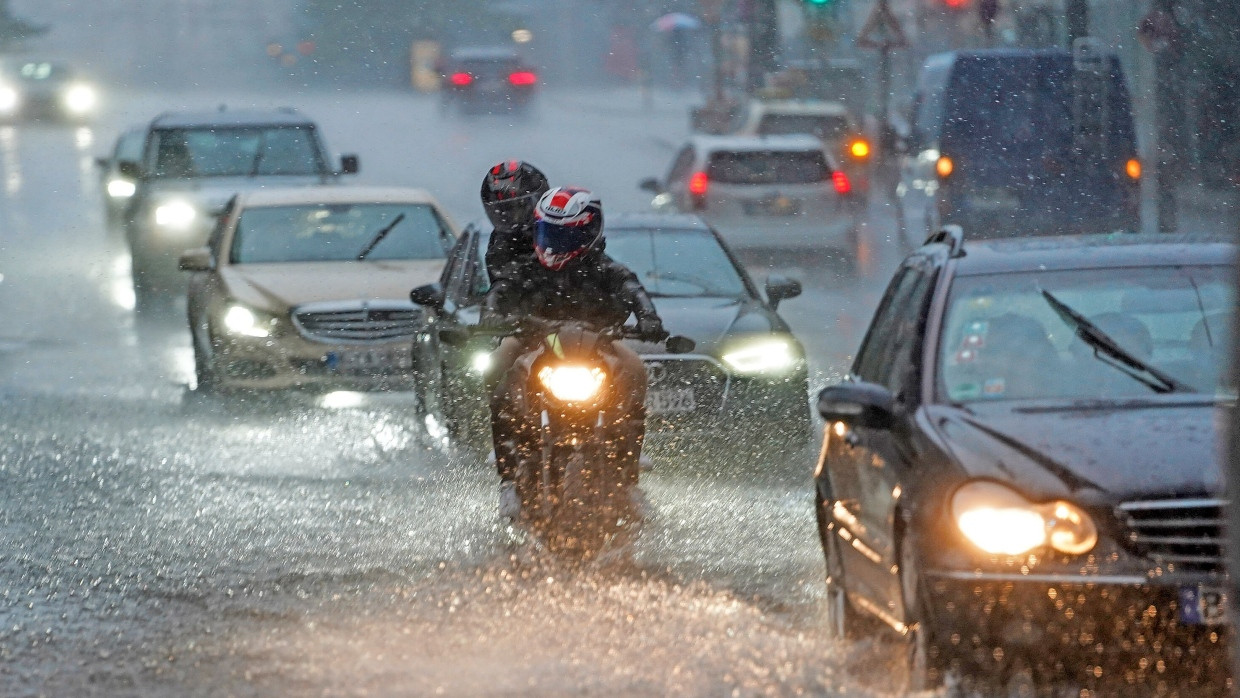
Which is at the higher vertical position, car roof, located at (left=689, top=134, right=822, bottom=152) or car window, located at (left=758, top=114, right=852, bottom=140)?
car roof, located at (left=689, top=134, right=822, bottom=152)

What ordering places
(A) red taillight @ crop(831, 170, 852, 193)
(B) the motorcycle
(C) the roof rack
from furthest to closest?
(A) red taillight @ crop(831, 170, 852, 193), (B) the motorcycle, (C) the roof rack

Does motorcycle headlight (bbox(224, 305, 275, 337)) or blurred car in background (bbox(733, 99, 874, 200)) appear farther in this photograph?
blurred car in background (bbox(733, 99, 874, 200))

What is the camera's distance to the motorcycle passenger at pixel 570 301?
8789 millimetres

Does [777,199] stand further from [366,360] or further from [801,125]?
[801,125]

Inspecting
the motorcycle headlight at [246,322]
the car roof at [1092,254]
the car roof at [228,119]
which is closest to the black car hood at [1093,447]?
the car roof at [1092,254]

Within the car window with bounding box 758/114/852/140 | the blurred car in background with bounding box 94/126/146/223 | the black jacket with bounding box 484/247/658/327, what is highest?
the black jacket with bounding box 484/247/658/327

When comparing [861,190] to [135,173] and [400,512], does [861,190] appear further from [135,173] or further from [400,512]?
[400,512]

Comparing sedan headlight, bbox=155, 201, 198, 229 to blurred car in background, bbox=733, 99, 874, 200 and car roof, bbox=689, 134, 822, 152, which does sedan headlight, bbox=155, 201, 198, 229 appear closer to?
car roof, bbox=689, 134, 822, 152

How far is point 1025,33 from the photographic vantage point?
1346 inches

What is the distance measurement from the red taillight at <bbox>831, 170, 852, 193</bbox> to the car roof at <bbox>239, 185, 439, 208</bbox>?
28.4ft

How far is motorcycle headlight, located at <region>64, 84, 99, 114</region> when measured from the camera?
196ft

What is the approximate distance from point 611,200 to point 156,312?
629 inches

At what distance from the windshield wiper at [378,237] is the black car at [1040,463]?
26.6 feet

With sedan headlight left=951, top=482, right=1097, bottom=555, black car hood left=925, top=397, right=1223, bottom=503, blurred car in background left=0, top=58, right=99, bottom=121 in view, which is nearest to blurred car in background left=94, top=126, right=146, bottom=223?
black car hood left=925, top=397, right=1223, bottom=503
